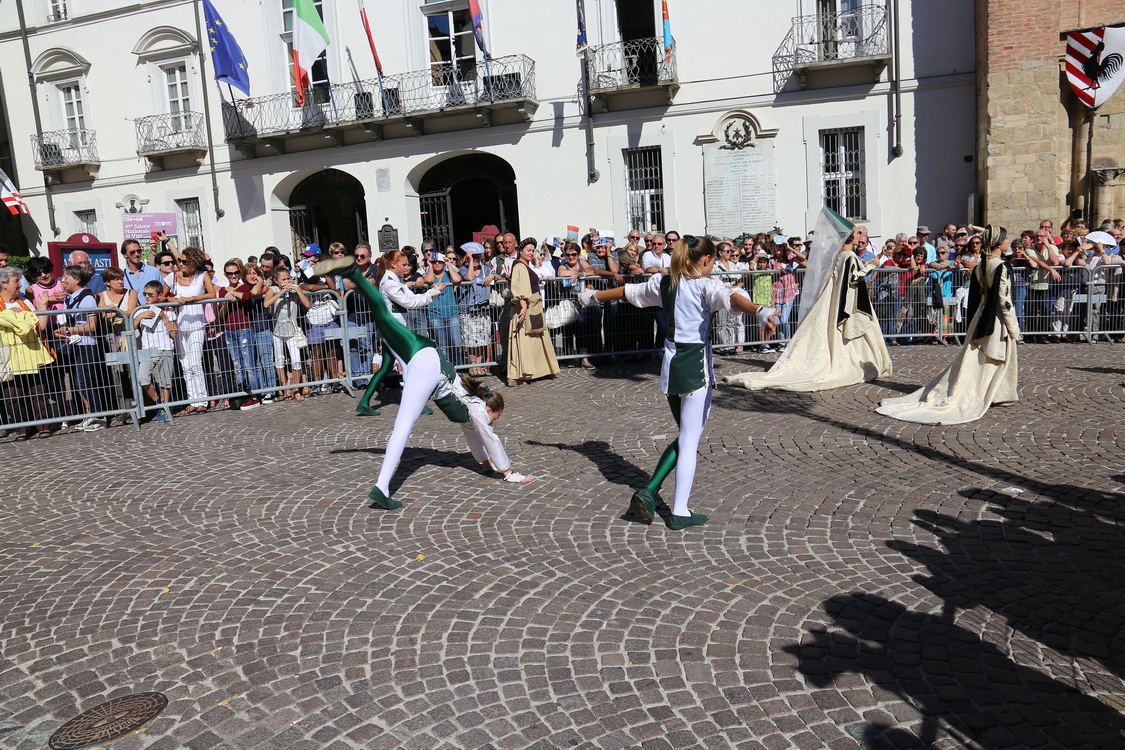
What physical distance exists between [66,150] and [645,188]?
17.0 metres

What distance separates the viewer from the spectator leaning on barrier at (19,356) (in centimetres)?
855

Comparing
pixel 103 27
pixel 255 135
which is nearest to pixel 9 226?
pixel 103 27

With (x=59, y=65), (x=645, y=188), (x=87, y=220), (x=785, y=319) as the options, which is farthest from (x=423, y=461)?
(x=59, y=65)

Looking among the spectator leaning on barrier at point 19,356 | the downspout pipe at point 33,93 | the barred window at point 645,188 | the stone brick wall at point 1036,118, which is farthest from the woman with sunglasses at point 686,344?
the downspout pipe at point 33,93

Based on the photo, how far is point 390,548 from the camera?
5105mm

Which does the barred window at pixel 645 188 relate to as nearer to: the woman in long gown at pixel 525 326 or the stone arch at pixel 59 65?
the woman in long gown at pixel 525 326

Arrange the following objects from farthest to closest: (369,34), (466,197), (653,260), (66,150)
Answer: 1. (66,150)
2. (466,197)
3. (369,34)
4. (653,260)

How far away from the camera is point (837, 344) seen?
9906 mm

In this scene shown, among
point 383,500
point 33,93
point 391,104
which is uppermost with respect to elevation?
point 33,93

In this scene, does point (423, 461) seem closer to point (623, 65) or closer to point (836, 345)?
point (836, 345)

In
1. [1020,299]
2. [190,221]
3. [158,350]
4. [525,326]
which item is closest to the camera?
[158,350]

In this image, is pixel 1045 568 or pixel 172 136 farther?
pixel 172 136

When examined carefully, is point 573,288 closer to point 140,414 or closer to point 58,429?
point 140,414

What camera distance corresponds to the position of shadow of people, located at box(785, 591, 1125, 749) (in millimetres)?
3016
